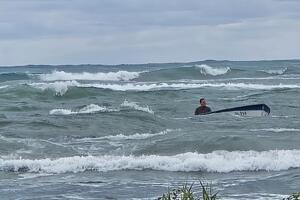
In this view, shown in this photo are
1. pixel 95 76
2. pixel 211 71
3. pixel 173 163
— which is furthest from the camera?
pixel 211 71

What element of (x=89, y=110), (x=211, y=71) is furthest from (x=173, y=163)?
(x=211, y=71)

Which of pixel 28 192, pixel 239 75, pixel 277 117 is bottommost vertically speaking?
pixel 28 192

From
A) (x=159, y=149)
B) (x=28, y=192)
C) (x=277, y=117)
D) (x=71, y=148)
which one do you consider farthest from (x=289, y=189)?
(x=277, y=117)

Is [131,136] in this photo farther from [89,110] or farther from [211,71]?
[211,71]

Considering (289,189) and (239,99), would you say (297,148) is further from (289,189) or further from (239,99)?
(239,99)

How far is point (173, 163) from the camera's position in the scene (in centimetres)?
1579

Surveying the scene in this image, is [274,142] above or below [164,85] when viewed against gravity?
below

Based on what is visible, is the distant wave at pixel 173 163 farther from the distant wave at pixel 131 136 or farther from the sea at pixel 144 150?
the distant wave at pixel 131 136

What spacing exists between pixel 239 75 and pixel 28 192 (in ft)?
159

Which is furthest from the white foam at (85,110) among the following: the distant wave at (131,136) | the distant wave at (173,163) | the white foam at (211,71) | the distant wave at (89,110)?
the white foam at (211,71)

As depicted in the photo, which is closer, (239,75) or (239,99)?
(239,99)

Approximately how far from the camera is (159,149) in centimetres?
1816

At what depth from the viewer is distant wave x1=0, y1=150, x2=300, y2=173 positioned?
15.4 metres

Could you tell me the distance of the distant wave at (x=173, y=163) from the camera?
15.4 meters
